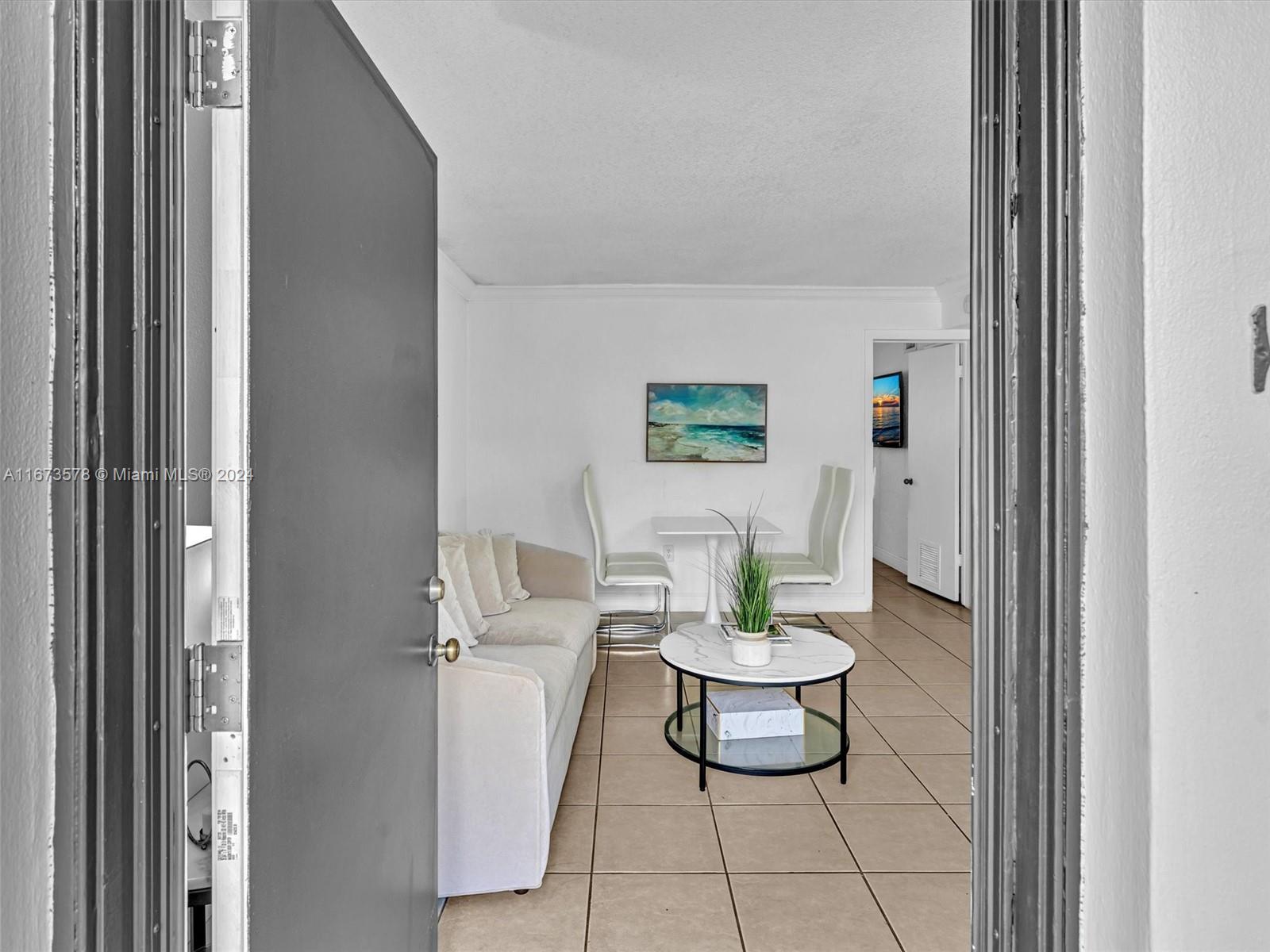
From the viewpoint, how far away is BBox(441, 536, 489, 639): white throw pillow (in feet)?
10.9

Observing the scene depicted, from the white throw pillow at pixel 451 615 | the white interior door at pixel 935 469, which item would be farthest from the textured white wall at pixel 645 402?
the white throw pillow at pixel 451 615

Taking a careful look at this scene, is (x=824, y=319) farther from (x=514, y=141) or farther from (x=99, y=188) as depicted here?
(x=99, y=188)

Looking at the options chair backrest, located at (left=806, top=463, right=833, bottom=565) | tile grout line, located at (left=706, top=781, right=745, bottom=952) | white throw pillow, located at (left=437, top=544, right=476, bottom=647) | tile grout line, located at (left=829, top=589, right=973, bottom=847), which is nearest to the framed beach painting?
chair backrest, located at (left=806, top=463, right=833, bottom=565)

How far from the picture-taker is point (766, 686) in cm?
278

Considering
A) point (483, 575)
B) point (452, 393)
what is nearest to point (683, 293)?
point (452, 393)

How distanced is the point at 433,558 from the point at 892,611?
477cm

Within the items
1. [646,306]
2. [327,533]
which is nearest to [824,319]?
[646,306]

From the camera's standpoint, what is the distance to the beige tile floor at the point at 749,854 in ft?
6.61

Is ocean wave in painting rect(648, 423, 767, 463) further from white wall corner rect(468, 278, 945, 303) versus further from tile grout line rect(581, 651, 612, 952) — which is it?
tile grout line rect(581, 651, 612, 952)

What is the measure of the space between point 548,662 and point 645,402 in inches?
120

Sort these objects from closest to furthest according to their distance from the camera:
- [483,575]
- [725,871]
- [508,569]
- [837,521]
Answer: [725,871] < [483,575] < [508,569] < [837,521]

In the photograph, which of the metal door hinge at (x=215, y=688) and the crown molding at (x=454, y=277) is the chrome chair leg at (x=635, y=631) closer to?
the crown molding at (x=454, y=277)

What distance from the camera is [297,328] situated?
1.05 m

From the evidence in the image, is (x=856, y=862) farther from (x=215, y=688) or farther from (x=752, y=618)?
(x=215, y=688)
